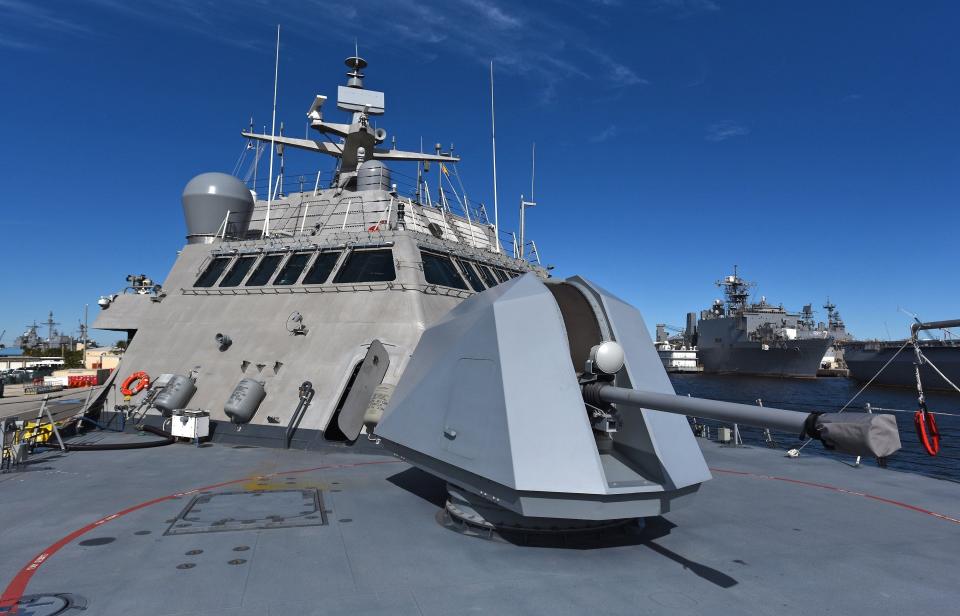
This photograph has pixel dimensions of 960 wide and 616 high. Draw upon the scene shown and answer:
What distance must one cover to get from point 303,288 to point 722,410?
35.4 feet

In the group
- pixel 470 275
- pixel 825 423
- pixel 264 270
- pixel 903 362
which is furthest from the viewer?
pixel 903 362

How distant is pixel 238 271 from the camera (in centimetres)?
1449

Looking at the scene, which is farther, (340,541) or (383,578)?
(340,541)

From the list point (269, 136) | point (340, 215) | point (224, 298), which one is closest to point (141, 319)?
point (224, 298)

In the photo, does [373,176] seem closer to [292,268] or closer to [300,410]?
[292,268]

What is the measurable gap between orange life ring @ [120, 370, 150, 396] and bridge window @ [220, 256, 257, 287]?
9.43 ft

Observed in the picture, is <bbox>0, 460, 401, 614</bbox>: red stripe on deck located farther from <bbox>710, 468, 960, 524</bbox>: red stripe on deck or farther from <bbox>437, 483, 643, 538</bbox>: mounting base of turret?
<bbox>710, 468, 960, 524</bbox>: red stripe on deck

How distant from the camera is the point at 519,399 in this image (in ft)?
17.7

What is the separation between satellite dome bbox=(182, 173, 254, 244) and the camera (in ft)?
52.9

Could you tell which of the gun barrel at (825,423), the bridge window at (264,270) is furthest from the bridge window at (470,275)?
the gun barrel at (825,423)

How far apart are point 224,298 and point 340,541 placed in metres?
9.89

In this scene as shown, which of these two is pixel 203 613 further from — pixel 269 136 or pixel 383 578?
pixel 269 136

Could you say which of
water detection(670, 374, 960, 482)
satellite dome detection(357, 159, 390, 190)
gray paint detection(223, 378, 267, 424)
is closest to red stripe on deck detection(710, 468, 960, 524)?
water detection(670, 374, 960, 482)

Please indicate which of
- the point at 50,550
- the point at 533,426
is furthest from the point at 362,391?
the point at 533,426
